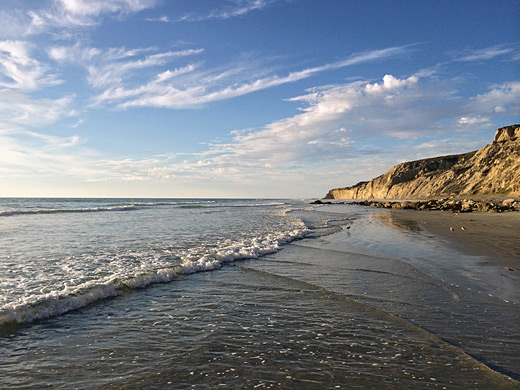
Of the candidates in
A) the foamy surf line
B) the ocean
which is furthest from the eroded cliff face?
the foamy surf line

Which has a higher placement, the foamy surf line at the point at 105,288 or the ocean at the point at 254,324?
the foamy surf line at the point at 105,288

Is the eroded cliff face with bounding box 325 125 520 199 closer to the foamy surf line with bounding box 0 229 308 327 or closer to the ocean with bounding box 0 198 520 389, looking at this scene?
the ocean with bounding box 0 198 520 389

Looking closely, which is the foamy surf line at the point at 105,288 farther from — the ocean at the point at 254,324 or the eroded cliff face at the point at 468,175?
the eroded cliff face at the point at 468,175

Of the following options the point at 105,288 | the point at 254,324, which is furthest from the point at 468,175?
the point at 105,288

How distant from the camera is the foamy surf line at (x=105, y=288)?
223 inches

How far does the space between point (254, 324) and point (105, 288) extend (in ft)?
13.2

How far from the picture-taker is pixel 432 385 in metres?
3.52

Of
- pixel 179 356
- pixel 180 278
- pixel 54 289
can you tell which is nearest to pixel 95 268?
pixel 54 289

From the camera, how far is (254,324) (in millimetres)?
5352

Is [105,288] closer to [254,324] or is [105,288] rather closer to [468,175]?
[254,324]

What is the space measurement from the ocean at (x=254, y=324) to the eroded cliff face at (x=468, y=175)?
5598 centimetres

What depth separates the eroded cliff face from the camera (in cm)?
5441

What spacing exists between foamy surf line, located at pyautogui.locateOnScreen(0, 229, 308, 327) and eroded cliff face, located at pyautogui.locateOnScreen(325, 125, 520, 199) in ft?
186

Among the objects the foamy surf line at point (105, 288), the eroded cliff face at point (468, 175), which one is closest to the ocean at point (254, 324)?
the foamy surf line at point (105, 288)
